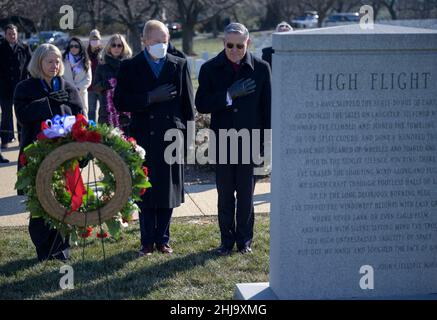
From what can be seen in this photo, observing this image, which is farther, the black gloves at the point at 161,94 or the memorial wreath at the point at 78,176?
the black gloves at the point at 161,94

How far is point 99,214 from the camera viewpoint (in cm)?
621

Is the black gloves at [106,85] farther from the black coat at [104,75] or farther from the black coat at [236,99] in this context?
the black coat at [236,99]

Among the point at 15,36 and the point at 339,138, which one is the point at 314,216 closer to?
the point at 339,138

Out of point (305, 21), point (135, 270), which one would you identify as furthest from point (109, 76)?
point (305, 21)

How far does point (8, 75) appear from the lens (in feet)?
43.1

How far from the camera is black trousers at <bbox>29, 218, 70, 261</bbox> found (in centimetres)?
690

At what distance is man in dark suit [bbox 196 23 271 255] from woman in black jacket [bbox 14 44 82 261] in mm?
1259

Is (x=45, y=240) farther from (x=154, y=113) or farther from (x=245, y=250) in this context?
(x=245, y=250)

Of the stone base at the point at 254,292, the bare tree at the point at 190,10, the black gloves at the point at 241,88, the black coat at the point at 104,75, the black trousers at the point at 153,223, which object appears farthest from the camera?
the bare tree at the point at 190,10

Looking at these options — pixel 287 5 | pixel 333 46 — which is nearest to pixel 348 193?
pixel 333 46

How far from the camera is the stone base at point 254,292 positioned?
18.5 feet

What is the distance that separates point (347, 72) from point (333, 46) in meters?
0.22

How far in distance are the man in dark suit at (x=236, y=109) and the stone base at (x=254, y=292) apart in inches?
51.4

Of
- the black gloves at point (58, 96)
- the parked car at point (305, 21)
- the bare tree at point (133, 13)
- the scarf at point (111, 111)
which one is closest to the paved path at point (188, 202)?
the scarf at point (111, 111)
